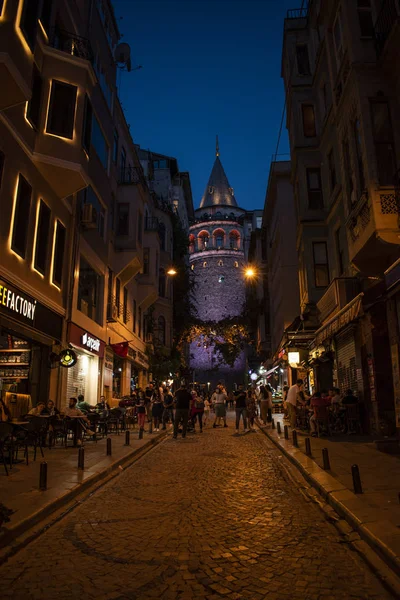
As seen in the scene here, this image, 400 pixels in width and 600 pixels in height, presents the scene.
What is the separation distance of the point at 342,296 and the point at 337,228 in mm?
4180

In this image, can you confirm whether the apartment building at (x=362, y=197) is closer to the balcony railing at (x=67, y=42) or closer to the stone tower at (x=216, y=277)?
the balcony railing at (x=67, y=42)

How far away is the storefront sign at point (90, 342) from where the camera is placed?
17766mm

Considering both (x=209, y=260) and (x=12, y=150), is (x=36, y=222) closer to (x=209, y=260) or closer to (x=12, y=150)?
(x=12, y=150)

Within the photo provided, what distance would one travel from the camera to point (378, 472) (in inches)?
313

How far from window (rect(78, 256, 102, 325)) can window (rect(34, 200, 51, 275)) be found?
3.46 m

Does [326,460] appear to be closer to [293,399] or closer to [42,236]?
[293,399]

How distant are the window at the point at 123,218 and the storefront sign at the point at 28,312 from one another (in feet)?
33.6

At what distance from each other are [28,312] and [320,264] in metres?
13.5

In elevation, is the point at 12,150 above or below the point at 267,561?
above

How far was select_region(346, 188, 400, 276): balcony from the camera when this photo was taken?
11.6 meters

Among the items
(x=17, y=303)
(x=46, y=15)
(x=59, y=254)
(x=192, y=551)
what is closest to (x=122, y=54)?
(x=46, y=15)

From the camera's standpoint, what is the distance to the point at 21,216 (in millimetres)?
12734

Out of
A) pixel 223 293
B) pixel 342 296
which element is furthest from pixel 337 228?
pixel 223 293

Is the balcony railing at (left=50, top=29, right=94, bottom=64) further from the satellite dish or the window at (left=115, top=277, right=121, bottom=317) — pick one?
the window at (left=115, top=277, right=121, bottom=317)
